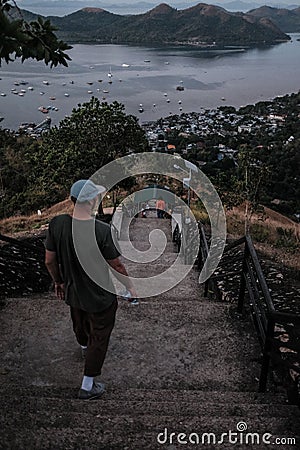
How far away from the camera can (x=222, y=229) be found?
29.4 ft

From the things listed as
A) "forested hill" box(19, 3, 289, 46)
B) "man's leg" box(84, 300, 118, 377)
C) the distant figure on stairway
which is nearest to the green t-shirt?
"man's leg" box(84, 300, 118, 377)

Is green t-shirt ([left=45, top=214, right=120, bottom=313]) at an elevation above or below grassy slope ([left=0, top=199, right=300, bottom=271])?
above

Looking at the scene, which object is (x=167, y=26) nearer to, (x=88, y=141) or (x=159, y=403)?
(x=88, y=141)

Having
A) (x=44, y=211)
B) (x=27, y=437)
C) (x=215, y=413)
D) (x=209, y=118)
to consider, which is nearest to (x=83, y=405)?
(x=27, y=437)

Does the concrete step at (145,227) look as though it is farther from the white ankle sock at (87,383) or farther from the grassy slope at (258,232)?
the white ankle sock at (87,383)

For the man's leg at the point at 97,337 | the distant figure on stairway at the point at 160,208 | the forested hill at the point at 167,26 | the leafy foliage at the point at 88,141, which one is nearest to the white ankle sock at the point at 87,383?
the man's leg at the point at 97,337

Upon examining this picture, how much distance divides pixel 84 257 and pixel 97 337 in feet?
1.55

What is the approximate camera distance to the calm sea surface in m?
54.5

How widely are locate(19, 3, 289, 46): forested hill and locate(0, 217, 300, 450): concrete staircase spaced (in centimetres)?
12472

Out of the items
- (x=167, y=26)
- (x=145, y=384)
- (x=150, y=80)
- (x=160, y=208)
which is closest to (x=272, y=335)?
(x=145, y=384)

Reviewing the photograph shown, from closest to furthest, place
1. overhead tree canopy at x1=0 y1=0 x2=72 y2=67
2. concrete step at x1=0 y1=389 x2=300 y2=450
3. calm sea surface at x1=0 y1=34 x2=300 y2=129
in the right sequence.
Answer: overhead tree canopy at x1=0 y1=0 x2=72 y2=67, concrete step at x1=0 y1=389 x2=300 y2=450, calm sea surface at x1=0 y1=34 x2=300 y2=129

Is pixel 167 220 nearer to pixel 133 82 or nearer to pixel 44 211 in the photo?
pixel 44 211

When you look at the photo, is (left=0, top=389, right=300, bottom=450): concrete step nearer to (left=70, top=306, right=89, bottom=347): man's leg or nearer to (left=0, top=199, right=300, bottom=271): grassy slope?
(left=70, top=306, right=89, bottom=347): man's leg

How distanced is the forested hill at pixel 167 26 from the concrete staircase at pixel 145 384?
4910 inches
